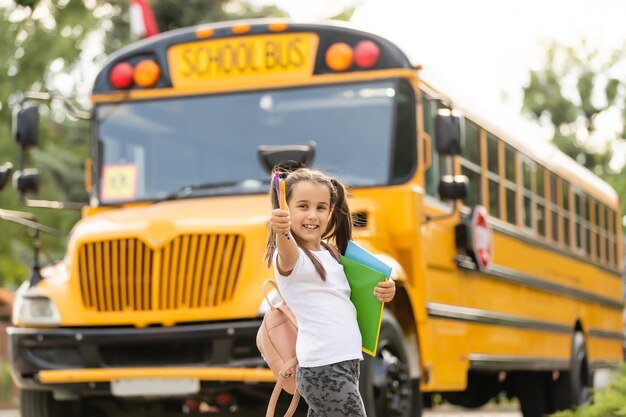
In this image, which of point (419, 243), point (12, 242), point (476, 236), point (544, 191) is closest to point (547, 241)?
point (544, 191)

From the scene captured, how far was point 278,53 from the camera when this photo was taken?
319 inches

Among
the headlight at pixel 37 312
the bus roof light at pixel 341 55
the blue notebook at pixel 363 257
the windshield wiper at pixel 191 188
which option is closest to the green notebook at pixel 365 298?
the blue notebook at pixel 363 257

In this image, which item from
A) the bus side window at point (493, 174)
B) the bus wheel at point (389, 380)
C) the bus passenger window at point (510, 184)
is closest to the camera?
the bus wheel at point (389, 380)

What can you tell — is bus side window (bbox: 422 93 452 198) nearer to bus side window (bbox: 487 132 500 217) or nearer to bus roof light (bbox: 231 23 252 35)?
bus roof light (bbox: 231 23 252 35)

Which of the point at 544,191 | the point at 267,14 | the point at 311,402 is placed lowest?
the point at 311,402

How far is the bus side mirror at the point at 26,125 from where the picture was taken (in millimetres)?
8078

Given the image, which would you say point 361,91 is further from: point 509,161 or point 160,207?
point 509,161

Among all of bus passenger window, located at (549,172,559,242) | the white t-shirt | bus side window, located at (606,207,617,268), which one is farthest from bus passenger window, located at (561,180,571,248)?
the white t-shirt

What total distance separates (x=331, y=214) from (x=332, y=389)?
515mm

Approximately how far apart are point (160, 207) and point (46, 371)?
0.99m

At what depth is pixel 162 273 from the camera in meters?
7.09

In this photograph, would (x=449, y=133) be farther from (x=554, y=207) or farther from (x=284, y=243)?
(x=554, y=207)

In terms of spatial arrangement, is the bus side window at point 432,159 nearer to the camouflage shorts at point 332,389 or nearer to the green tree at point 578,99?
the camouflage shorts at point 332,389

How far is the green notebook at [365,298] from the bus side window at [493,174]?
516 centimetres
